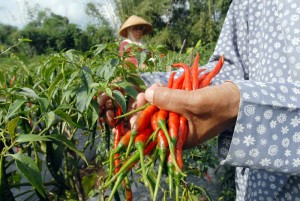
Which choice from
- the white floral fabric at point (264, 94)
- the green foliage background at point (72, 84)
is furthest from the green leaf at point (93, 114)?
the white floral fabric at point (264, 94)

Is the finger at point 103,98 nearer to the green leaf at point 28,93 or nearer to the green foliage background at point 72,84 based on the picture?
the green foliage background at point 72,84

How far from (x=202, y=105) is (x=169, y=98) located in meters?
0.05

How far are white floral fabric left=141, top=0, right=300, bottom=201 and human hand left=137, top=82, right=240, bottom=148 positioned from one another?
2 cm

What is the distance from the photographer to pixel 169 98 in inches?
21.8

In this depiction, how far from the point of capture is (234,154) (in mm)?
599

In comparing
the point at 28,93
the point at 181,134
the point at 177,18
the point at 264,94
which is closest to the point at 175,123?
the point at 181,134

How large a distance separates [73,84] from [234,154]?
0.38 meters

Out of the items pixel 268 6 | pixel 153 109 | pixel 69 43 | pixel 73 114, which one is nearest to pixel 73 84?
pixel 73 114

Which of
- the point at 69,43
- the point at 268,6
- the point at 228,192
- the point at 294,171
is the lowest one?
the point at 228,192

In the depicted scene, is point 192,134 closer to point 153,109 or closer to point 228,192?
point 153,109

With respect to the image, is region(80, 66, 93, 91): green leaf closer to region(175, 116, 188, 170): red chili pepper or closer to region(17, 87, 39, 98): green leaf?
region(17, 87, 39, 98): green leaf

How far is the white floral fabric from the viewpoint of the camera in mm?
582

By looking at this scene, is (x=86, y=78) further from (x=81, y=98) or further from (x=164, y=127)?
(x=164, y=127)

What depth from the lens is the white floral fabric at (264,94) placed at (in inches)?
22.9
